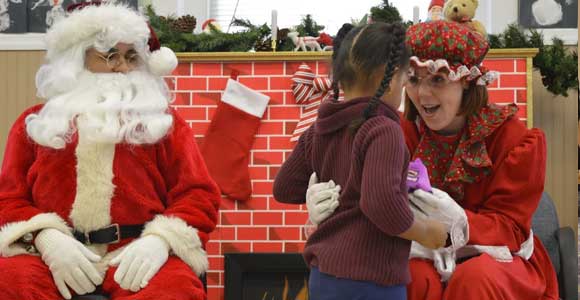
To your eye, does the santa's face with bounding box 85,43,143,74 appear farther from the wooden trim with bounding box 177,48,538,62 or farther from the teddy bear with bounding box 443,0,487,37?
the teddy bear with bounding box 443,0,487,37

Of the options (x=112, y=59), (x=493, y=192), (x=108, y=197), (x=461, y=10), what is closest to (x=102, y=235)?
(x=108, y=197)

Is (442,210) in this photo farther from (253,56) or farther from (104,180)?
(253,56)

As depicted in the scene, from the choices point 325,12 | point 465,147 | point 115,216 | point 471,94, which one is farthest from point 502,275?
point 325,12

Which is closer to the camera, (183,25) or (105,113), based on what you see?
(105,113)

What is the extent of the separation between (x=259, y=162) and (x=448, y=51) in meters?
1.53

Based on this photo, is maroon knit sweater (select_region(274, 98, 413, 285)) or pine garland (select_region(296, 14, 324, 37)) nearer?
maroon knit sweater (select_region(274, 98, 413, 285))

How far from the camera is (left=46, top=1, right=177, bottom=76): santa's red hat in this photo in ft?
8.40

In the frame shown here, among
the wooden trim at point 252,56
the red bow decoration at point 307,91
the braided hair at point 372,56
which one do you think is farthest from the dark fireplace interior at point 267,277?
the braided hair at point 372,56

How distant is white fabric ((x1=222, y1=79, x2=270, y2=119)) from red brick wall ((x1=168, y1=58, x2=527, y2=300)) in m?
0.04

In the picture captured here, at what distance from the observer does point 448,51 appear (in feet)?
7.13

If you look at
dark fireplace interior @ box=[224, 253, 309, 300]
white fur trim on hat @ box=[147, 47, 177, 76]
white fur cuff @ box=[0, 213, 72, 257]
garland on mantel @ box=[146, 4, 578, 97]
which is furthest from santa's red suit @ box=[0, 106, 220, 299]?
garland on mantel @ box=[146, 4, 578, 97]

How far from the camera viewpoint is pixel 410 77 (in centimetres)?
221

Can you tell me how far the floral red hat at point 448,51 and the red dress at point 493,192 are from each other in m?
0.14

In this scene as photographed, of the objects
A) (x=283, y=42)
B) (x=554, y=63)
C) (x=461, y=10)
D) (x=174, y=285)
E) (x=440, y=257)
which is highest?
(x=461, y=10)
